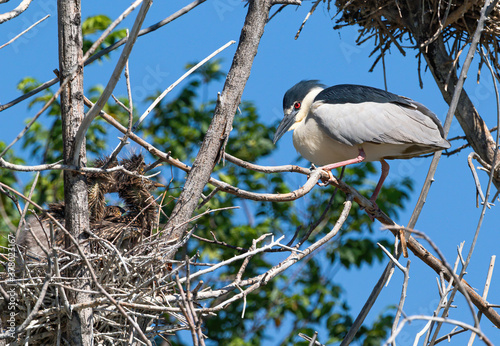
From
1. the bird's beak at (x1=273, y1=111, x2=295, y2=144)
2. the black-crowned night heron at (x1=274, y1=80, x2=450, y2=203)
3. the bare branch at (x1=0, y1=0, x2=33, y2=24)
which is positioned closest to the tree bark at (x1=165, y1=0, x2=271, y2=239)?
the bare branch at (x1=0, y1=0, x2=33, y2=24)

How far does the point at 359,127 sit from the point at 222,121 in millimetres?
1716

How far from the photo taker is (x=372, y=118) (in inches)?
179

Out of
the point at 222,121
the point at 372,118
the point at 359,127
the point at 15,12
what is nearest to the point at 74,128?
the point at 15,12

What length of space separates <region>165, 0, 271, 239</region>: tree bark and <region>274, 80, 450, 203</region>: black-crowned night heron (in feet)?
4.77

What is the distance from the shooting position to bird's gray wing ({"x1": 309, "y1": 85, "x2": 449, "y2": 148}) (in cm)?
444

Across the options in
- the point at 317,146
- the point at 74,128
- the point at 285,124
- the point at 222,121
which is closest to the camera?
the point at 74,128

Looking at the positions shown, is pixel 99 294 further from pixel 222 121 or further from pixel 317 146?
pixel 317 146

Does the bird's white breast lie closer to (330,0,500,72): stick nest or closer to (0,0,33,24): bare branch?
(330,0,500,72): stick nest

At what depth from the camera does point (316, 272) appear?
7.16 m

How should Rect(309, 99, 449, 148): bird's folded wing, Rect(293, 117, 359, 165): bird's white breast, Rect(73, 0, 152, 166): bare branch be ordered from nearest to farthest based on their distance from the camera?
Rect(73, 0, 152, 166): bare branch → Rect(309, 99, 449, 148): bird's folded wing → Rect(293, 117, 359, 165): bird's white breast

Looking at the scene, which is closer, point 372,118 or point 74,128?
point 74,128

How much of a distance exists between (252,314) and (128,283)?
411 cm

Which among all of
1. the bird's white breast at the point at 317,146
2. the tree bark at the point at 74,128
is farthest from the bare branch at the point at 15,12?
the bird's white breast at the point at 317,146

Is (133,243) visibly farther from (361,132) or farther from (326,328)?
(326,328)
